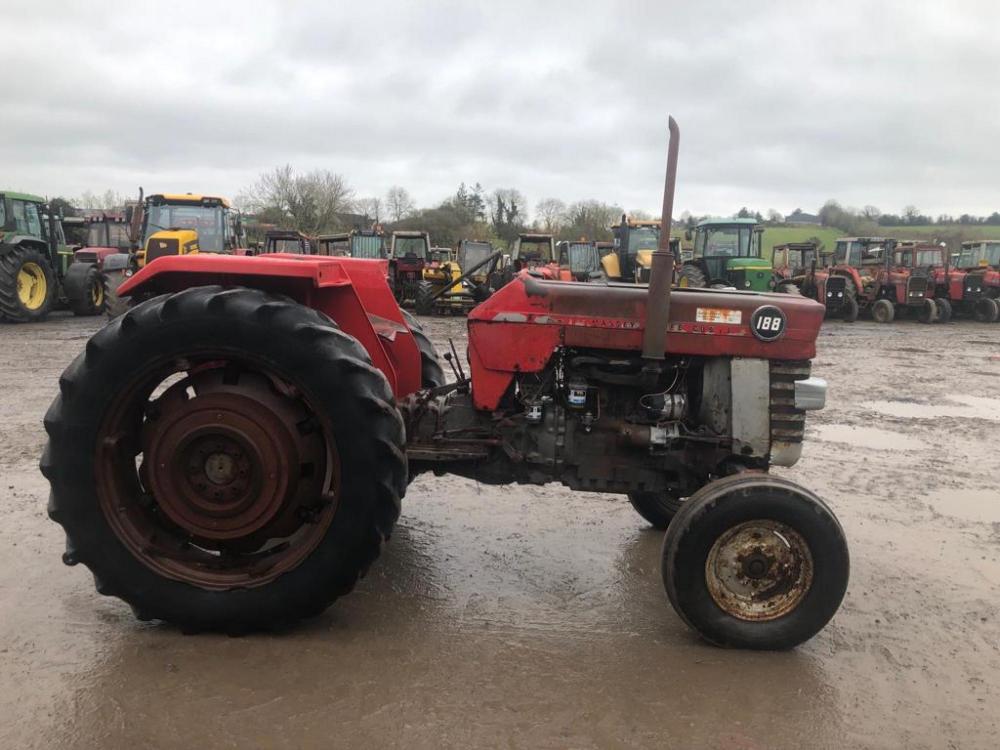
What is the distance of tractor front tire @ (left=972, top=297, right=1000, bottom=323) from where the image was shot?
19312mm

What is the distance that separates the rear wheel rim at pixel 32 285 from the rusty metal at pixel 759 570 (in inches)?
605

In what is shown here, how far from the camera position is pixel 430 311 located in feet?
61.4

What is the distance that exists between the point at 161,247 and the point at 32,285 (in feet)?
11.9

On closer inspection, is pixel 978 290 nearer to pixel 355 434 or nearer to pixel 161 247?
pixel 161 247

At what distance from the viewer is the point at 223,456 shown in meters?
2.81

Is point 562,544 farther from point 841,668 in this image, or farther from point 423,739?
point 423,739

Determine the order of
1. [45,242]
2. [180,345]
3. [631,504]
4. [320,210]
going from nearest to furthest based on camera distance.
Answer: [180,345], [631,504], [45,242], [320,210]

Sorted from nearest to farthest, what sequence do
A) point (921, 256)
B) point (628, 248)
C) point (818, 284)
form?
1. point (628, 248)
2. point (818, 284)
3. point (921, 256)

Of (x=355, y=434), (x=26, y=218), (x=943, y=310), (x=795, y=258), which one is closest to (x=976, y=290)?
(x=943, y=310)

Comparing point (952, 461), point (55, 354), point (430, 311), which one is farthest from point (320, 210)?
point (952, 461)

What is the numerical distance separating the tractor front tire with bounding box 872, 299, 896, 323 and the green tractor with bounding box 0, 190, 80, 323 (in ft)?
63.9

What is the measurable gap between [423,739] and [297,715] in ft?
1.38

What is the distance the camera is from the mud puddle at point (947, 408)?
Answer: 715 centimetres

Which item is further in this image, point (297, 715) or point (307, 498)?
point (307, 498)
